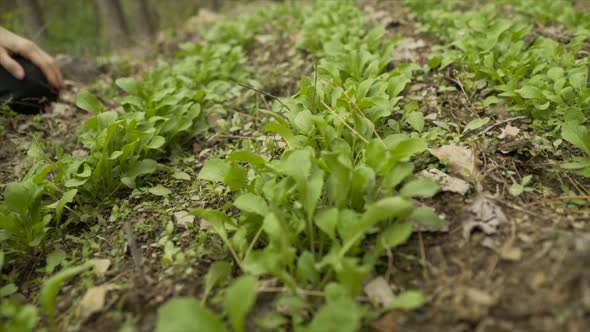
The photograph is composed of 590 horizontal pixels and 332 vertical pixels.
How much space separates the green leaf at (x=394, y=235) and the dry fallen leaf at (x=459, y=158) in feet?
1.81

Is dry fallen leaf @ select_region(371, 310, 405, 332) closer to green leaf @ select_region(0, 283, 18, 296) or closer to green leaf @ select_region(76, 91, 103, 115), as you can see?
green leaf @ select_region(0, 283, 18, 296)

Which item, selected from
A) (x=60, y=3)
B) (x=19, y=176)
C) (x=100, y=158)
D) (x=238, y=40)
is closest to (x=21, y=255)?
(x=100, y=158)

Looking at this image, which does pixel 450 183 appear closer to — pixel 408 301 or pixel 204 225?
pixel 408 301

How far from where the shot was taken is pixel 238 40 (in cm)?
419

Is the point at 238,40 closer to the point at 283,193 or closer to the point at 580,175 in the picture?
the point at 283,193

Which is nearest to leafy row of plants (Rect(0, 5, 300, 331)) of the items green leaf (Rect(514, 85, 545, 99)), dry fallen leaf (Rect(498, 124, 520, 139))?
dry fallen leaf (Rect(498, 124, 520, 139))

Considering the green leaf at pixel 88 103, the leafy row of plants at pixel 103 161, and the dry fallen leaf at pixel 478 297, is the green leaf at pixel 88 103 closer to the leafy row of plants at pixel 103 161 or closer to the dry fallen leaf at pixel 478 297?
the leafy row of plants at pixel 103 161

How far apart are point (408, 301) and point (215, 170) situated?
3.39 ft

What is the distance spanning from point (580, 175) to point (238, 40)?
327 centimetres

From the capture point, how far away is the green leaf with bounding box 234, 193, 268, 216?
5.53 ft

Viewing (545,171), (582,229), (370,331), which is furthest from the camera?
(545,171)

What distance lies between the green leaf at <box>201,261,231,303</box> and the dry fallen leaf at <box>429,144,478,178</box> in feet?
3.71

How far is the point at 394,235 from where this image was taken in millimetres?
1534

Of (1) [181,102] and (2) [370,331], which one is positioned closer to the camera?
(2) [370,331]
